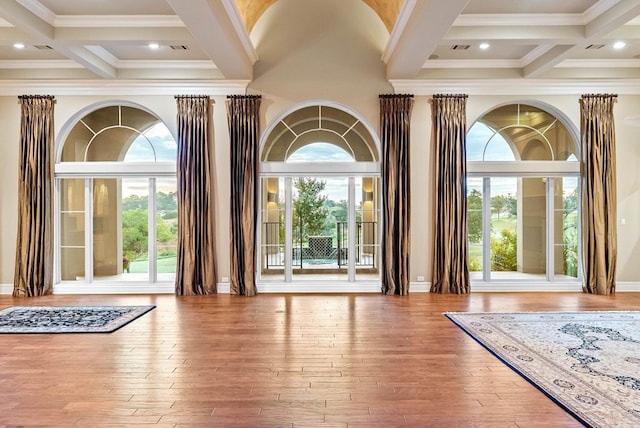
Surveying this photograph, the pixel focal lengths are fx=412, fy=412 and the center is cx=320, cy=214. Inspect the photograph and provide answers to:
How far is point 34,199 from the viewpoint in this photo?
7.12 m

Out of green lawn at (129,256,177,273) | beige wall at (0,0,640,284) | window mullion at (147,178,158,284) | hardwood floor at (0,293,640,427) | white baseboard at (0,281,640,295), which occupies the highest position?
beige wall at (0,0,640,284)

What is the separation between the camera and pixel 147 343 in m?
4.44

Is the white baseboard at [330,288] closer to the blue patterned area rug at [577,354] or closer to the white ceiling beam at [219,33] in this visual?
the blue patterned area rug at [577,354]

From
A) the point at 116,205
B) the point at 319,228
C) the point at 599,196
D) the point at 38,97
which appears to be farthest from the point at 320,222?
the point at 38,97

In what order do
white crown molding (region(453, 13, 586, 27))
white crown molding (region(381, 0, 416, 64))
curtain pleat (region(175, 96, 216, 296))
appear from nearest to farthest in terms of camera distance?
white crown molding (region(381, 0, 416, 64))
white crown molding (region(453, 13, 586, 27))
curtain pleat (region(175, 96, 216, 296))

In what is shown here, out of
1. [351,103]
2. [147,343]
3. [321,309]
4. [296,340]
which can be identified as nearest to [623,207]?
[351,103]

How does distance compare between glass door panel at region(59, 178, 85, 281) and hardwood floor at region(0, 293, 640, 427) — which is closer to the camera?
hardwood floor at region(0, 293, 640, 427)

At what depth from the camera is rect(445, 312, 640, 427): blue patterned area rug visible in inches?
116

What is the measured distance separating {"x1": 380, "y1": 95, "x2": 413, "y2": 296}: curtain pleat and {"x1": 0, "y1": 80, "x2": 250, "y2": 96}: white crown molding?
8.56 feet

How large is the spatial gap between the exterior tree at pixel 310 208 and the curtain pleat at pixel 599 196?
182 inches

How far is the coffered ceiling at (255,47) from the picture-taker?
204 inches

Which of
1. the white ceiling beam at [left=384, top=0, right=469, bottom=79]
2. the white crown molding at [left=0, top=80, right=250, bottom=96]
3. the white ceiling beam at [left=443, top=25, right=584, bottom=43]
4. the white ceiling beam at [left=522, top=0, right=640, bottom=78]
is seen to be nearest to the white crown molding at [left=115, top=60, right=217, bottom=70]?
the white crown molding at [left=0, top=80, right=250, bottom=96]

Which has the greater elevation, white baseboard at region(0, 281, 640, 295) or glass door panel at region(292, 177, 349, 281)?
glass door panel at region(292, 177, 349, 281)

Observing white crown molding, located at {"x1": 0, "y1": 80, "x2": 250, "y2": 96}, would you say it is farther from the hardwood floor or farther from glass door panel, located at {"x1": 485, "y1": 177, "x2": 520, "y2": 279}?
glass door panel, located at {"x1": 485, "y1": 177, "x2": 520, "y2": 279}
